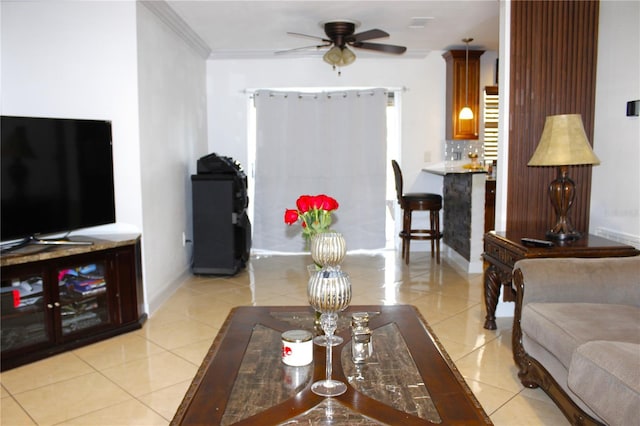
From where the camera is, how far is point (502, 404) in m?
2.50

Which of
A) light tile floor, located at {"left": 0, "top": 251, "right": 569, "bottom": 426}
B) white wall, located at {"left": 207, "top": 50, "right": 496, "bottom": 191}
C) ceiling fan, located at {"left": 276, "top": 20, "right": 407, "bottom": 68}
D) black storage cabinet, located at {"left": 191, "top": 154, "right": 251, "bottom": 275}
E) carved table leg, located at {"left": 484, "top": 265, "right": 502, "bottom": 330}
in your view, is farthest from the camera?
white wall, located at {"left": 207, "top": 50, "right": 496, "bottom": 191}

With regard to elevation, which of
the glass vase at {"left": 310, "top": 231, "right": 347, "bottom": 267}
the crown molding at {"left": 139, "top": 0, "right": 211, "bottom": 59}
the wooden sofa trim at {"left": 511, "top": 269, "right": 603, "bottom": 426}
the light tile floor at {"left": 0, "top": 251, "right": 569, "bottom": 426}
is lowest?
the light tile floor at {"left": 0, "top": 251, "right": 569, "bottom": 426}

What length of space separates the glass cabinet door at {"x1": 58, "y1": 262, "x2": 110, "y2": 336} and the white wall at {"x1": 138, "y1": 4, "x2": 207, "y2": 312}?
0.53 meters

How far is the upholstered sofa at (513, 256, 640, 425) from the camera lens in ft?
5.71

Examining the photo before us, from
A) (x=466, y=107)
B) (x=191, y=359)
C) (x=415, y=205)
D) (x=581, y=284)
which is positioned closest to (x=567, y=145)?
(x=581, y=284)

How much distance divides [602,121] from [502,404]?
2.18 m

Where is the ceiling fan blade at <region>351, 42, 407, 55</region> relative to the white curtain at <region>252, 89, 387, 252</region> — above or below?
above

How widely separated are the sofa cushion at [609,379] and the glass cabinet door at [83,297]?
2.83 meters

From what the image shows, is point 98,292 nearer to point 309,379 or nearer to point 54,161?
point 54,161

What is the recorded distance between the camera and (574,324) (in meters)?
2.17

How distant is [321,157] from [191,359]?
12.0 feet

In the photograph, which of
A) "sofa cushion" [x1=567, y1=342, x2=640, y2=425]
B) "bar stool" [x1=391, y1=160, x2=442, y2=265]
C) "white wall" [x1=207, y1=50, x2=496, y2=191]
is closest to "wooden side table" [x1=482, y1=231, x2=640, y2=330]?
"sofa cushion" [x1=567, y1=342, x2=640, y2=425]

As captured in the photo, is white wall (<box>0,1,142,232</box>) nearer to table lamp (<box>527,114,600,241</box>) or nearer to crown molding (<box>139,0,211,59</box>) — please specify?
crown molding (<box>139,0,211,59</box>)

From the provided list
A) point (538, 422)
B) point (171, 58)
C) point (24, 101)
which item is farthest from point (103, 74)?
point (538, 422)
